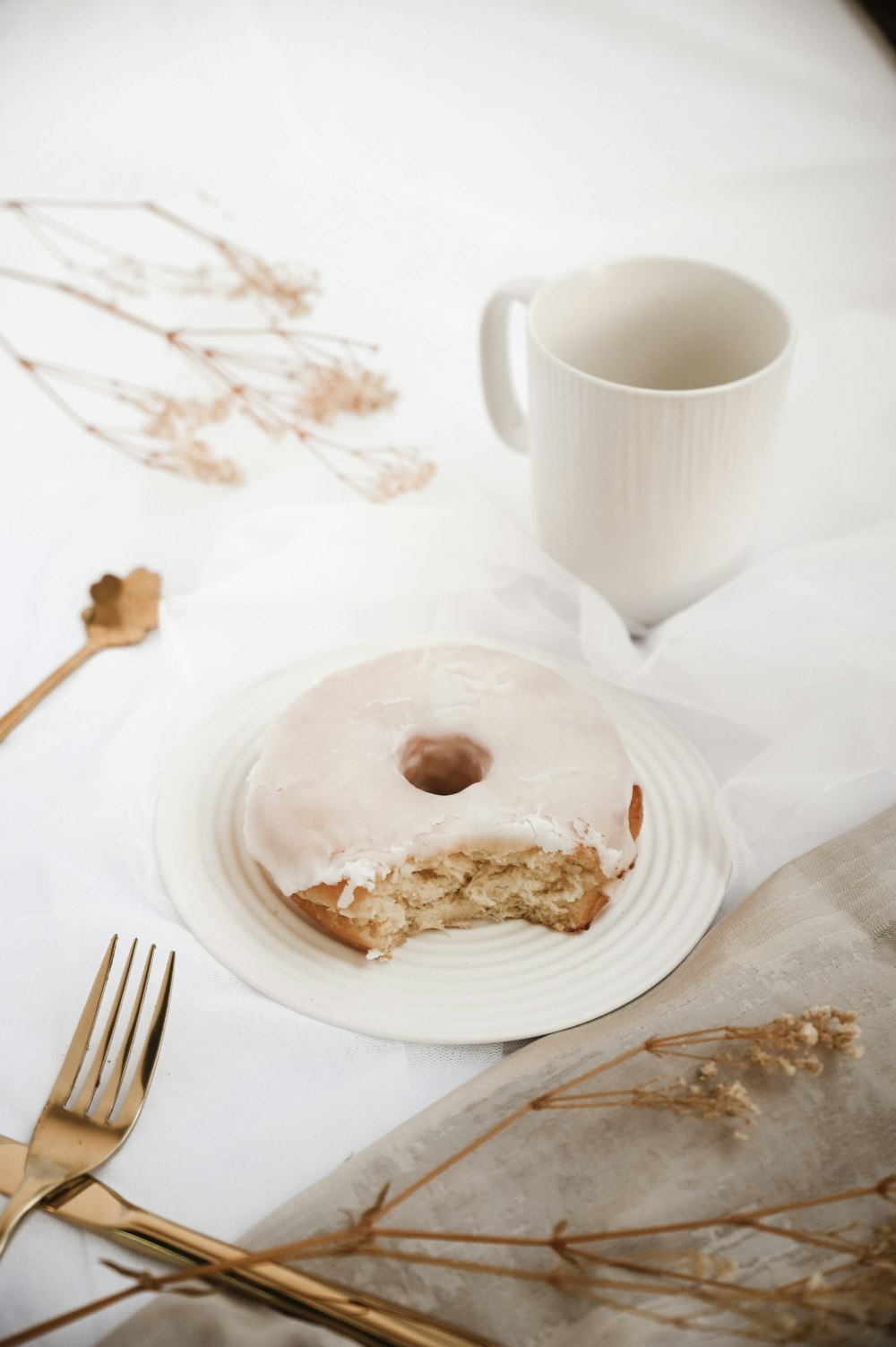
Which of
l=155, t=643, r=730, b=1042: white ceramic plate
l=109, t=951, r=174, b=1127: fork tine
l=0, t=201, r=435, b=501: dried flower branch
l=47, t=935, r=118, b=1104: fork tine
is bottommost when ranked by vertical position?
l=155, t=643, r=730, b=1042: white ceramic plate

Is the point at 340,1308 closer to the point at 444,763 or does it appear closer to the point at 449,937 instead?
the point at 449,937

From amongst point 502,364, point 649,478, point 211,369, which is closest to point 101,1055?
point 649,478

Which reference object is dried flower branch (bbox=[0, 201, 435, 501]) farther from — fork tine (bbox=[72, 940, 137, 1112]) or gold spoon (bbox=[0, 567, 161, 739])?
fork tine (bbox=[72, 940, 137, 1112])

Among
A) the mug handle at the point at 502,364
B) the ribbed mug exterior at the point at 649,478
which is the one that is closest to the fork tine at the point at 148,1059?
the ribbed mug exterior at the point at 649,478

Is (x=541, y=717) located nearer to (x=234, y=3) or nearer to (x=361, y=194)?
(x=361, y=194)

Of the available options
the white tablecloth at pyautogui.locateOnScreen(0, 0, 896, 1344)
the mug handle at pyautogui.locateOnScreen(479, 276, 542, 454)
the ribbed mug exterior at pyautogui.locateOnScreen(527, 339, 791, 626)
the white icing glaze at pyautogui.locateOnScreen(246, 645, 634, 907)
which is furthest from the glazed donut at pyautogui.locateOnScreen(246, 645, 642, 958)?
the mug handle at pyautogui.locateOnScreen(479, 276, 542, 454)

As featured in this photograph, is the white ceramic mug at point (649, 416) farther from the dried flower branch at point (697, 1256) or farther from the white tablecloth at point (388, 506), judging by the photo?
the dried flower branch at point (697, 1256)
